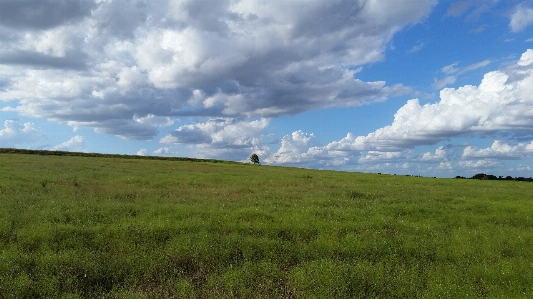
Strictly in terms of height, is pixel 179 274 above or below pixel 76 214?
below

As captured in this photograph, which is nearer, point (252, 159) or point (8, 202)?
point (8, 202)

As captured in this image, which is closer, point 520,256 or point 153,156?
point 520,256

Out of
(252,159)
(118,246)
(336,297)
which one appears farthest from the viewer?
(252,159)

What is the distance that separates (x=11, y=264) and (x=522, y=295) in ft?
51.6

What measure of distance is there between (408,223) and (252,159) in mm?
118267

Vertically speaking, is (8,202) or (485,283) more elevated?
(8,202)

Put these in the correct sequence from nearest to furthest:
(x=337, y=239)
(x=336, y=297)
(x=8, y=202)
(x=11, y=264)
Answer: (x=336, y=297) < (x=11, y=264) < (x=337, y=239) < (x=8, y=202)

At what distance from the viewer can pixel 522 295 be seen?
10.8 m

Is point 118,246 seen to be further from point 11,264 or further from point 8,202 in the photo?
point 8,202

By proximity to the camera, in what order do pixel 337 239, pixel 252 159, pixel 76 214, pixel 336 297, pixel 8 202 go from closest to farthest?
pixel 336 297 → pixel 337 239 → pixel 76 214 → pixel 8 202 → pixel 252 159

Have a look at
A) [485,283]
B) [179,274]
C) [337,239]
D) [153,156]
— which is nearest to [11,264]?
[179,274]

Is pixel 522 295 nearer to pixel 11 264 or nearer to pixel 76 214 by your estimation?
pixel 11 264

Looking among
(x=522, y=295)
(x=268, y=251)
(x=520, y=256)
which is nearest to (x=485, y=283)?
(x=522, y=295)

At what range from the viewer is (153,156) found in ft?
332
